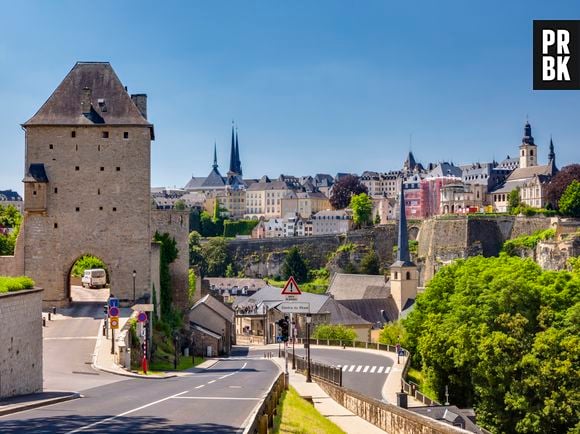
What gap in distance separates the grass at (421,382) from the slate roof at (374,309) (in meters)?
38.2

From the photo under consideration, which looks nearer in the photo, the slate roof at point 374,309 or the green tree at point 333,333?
the green tree at point 333,333

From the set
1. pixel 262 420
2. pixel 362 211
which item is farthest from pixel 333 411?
pixel 362 211

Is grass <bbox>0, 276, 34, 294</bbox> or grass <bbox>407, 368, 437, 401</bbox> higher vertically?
grass <bbox>0, 276, 34, 294</bbox>

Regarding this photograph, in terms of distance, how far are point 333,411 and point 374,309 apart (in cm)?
6844

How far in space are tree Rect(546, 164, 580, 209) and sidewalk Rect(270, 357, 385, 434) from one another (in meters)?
97.6

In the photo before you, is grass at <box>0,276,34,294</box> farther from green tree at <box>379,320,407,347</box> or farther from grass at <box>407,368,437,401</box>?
green tree at <box>379,320,407,347</box>

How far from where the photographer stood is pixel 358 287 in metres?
108

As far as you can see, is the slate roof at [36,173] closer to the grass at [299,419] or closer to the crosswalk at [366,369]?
the crosswalk at [366,369]

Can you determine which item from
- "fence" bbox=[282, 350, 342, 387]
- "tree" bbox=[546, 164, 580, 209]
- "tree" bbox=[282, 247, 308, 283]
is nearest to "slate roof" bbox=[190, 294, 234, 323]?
"fence" bbox=[282, 350, 342, 387]

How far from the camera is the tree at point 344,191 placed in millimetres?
169375

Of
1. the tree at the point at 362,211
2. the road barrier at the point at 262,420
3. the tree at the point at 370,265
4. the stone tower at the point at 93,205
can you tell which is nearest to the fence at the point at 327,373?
the stone tower at the point at 93,205

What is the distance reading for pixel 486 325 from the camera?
3747 centimetres

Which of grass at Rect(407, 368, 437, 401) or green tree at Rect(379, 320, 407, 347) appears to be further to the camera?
green tree at Rect(379, 320, 407, 347)

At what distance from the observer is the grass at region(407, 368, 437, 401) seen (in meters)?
42.5
